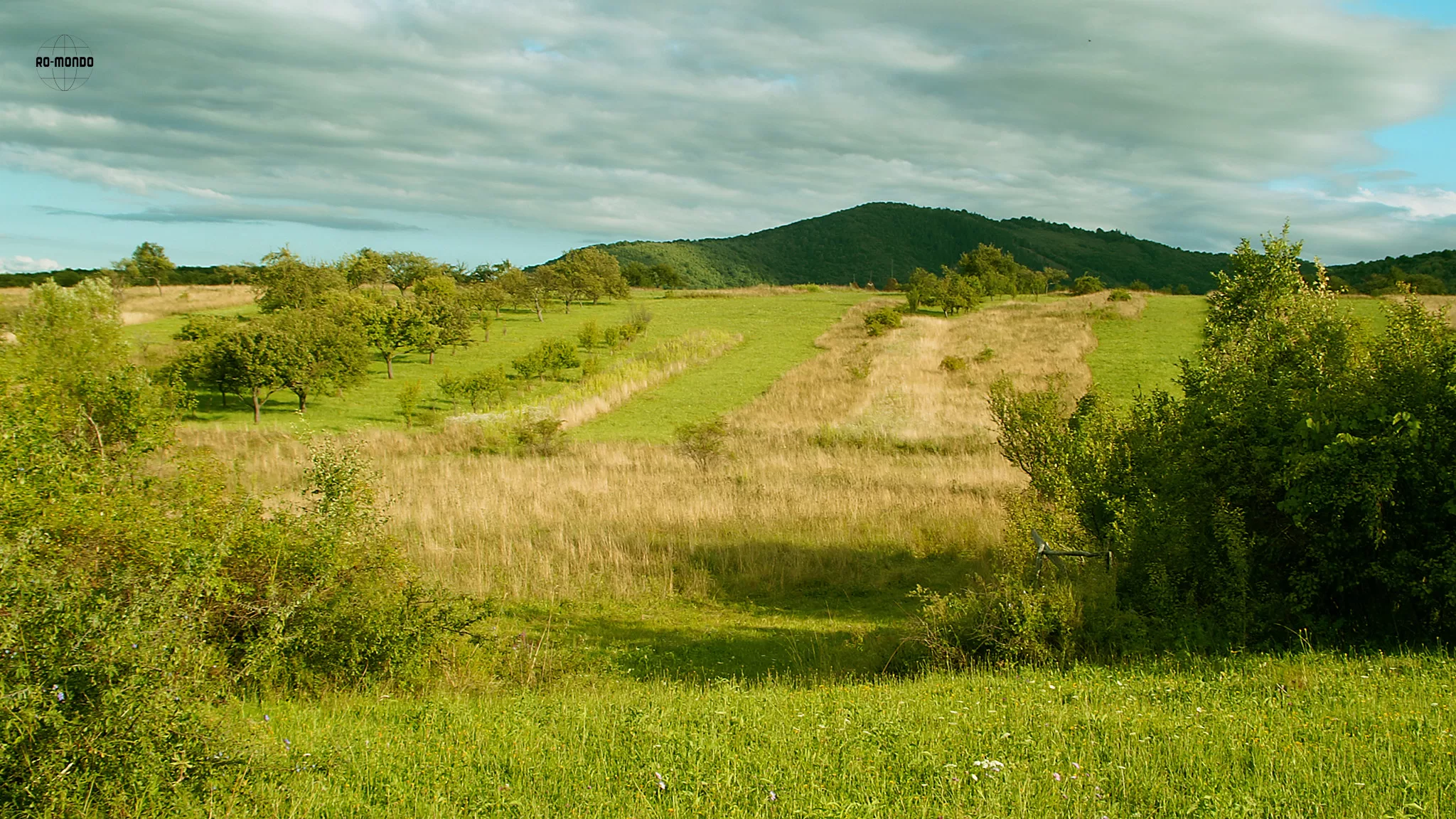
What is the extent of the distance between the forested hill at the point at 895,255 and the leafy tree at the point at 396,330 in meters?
Result: 112

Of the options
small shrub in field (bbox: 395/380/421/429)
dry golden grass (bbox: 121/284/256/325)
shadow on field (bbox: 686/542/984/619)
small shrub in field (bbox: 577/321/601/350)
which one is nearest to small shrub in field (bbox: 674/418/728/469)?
shadow on field (bbox: 686/542/984/619)

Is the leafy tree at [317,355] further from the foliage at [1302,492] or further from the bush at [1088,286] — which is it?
the bush at [1088,286]

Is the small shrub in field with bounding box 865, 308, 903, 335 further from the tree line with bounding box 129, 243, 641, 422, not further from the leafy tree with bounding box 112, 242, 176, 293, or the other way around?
the leafy tree with bounding box 112, 242, 176, 293

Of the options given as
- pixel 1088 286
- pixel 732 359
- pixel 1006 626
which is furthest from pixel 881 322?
pixel 1006 626

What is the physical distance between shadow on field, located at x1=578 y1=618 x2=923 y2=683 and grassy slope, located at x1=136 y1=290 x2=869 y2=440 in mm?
7377

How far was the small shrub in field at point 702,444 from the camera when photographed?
27.2 m

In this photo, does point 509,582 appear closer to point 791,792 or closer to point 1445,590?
point 791,792

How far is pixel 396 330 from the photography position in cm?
4281

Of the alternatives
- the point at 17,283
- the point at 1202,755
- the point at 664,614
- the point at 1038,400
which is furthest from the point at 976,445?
the point at 17,283

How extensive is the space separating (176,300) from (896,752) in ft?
239

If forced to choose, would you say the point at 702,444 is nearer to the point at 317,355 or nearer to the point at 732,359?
the point at 317,355

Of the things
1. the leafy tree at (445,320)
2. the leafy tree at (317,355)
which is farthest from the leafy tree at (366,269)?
the leafy tree at (317,355)

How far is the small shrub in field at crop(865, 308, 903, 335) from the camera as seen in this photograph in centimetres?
5984

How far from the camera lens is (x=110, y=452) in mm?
9680
